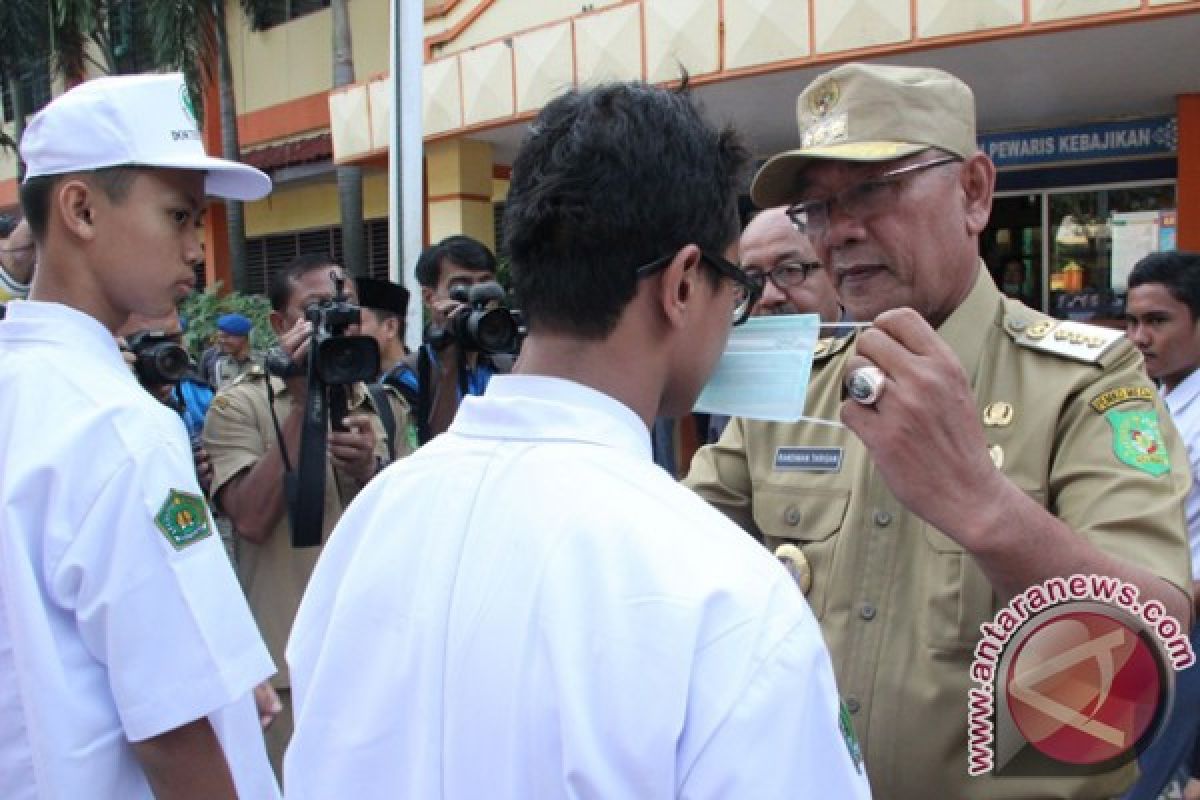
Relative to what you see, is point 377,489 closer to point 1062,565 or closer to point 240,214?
point 1062,565

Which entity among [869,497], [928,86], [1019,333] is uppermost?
[928,86]

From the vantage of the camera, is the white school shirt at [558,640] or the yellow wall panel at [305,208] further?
the yellow wall panel at [305,208]

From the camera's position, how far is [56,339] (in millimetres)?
1799

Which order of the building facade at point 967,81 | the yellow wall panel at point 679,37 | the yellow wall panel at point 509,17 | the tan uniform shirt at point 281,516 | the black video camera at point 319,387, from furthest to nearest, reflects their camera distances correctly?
1. the yellow wall panel at point 509,17
2. the yellow wall panel at point 679,37
3. the building facade at point 967,81
4. the tan uniform shirt at point 281,516
5. the black video camera at point 319,387

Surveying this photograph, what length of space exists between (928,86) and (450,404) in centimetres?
223

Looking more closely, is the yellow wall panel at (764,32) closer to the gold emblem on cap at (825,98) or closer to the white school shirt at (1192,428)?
the white school shirt at (1192,428)

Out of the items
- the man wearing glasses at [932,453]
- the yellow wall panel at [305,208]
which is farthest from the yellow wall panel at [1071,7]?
the yellow wall panel at [305,208]

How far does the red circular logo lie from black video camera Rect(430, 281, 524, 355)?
6.87ft

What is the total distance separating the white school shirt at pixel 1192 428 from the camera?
10.8ft

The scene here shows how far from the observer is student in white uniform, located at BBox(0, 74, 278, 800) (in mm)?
1622

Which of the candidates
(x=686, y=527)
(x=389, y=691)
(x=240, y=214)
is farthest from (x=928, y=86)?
(x=240, y=214)

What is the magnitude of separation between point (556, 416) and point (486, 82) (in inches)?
315

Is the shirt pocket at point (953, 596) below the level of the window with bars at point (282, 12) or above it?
below

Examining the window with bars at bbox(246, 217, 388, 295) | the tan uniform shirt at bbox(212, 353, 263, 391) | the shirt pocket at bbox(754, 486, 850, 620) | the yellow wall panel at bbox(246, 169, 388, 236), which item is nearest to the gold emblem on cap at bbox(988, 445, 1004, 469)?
the shirt pocket at bbox(754, 486, 850, 620)
